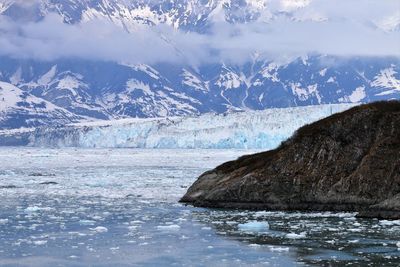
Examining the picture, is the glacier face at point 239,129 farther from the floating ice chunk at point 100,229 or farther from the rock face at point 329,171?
the floating ice chunk at point 100,229

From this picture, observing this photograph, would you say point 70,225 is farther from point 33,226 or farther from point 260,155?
point 260,155

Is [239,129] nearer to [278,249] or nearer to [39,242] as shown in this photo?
[39,242]

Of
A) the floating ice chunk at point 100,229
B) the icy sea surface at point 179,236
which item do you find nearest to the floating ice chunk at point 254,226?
the icy sea surface at point 179,236

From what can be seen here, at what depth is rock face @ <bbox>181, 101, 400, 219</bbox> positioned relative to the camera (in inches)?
1342

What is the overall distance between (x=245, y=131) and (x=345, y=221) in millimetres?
144445

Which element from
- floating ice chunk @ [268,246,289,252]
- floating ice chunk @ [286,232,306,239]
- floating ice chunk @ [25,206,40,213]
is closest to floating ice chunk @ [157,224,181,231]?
floating ice chunk @ [286,232,306,239]

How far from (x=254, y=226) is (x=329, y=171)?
8.58 meters

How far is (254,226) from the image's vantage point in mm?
28641

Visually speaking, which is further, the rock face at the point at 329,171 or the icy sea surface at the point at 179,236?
the rock face at the point at 329,171

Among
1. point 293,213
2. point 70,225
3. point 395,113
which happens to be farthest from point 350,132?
point 70,225

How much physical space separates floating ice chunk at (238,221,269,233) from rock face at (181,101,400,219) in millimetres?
6437

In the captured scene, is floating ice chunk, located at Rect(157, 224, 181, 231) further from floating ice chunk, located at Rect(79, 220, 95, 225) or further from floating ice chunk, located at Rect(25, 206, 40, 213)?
floating ice chunk, located at Rect(25, 206, 40, 213)

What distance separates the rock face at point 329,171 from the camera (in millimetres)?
34094

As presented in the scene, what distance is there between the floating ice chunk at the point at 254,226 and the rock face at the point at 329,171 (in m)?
6.44
